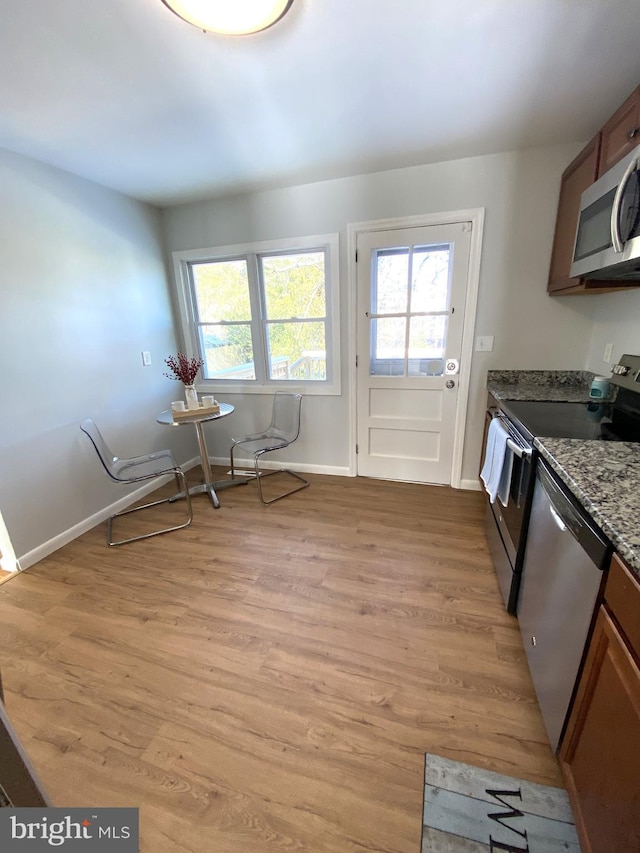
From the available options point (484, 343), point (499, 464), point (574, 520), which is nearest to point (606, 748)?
point (574, 520)

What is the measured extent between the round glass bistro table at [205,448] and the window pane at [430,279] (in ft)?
5.74

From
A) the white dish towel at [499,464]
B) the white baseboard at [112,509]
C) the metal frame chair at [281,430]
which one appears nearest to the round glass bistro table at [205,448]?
the metal frame chair at [281,430]

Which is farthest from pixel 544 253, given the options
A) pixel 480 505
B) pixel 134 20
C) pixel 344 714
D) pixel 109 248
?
pixel 109 248

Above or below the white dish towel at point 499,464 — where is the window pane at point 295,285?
above

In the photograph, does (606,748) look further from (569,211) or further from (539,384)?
(569,211)

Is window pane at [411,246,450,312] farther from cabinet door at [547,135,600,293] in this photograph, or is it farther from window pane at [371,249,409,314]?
cabinet door at [547,135,600,293]

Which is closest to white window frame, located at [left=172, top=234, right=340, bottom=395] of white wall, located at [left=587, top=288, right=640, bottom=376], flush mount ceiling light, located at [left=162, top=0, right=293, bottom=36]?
flush mount ceiling light, located at [left=162, top=0, right=293, bottom=36]

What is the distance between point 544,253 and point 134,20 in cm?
248

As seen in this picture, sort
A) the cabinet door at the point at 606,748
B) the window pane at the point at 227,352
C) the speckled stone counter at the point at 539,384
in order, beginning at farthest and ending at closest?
the window pane at the point at 227,352
the speckled stone counter at the point at 539,384
the cabinet door at the point at 606,748

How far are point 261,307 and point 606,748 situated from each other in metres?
3.19

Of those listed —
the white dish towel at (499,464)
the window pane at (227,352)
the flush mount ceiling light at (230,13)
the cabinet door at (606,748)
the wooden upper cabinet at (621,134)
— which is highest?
the flush mount ceiling light at (230,13)

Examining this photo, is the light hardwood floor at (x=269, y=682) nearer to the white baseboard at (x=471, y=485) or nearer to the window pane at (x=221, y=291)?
the white baseboard at (x=471, y=485)

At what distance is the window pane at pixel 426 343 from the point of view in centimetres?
264

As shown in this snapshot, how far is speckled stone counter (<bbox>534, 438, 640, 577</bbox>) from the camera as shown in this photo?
762mm
